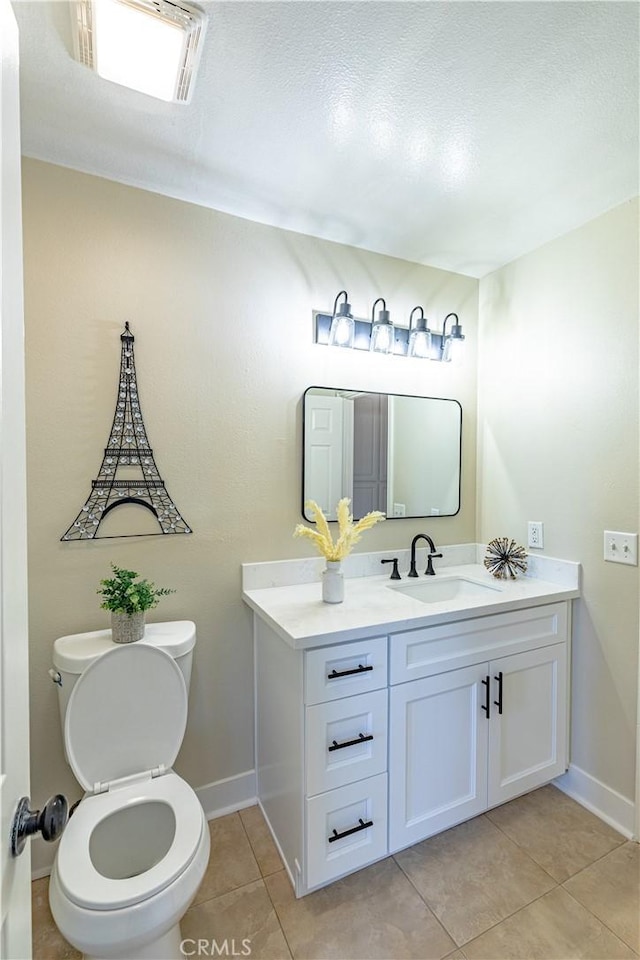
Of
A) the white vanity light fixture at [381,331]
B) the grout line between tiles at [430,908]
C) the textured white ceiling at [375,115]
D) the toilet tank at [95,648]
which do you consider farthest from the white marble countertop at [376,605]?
the textured white ceiling at [375,115]

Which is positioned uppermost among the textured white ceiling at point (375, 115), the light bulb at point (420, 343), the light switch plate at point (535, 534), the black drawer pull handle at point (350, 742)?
the textured white ceiling at point (375, 115)

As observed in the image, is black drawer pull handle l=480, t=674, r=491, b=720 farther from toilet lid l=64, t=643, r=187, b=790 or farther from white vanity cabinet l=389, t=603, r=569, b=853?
toilet lid l=64, t=643, r=187, b=790

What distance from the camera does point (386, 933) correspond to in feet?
4.33

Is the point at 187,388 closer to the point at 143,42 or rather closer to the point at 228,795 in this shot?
the point at 143,42

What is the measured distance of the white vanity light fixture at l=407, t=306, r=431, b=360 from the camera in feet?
6.82

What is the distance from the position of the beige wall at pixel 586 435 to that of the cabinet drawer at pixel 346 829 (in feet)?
3.38

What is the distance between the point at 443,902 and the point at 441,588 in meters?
1.11

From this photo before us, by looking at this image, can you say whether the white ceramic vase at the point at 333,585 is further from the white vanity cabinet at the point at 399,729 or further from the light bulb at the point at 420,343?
the light bulb at the point at 420,343

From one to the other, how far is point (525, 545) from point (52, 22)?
2463 millimetres

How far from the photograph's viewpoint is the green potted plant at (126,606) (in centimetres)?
146

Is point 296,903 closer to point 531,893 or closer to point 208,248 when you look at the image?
point 531,893

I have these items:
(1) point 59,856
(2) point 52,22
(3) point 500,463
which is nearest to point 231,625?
(1) point 59,856

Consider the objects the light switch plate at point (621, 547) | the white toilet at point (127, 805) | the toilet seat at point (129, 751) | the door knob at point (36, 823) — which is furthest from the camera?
the light switch plate at point (621, 547)

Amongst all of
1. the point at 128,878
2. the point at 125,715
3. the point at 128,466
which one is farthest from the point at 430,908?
the point at 128,466
